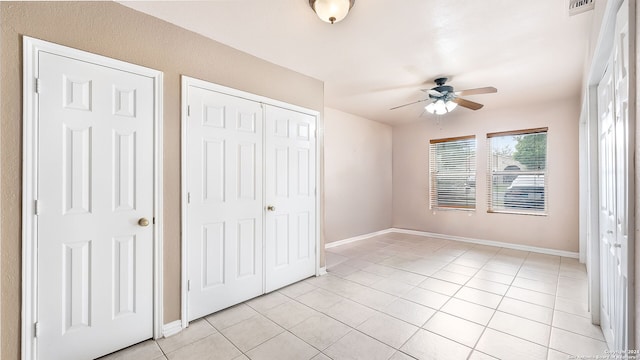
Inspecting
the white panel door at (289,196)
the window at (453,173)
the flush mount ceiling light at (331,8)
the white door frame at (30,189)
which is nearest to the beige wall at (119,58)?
the white door frame at (30,189)

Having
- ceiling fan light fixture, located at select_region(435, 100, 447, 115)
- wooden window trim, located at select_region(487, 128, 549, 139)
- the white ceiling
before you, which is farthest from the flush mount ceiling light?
wooden window trim, located at select_region(487, 128, 549, 139)

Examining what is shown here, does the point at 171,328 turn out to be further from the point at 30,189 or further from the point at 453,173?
the point at 453,173

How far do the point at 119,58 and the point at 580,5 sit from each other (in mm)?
3362

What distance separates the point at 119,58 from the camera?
6.61 ft

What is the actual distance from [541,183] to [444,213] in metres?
1.71

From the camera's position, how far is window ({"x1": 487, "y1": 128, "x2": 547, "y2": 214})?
4668mm

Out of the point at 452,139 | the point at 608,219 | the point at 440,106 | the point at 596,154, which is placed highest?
the point at 440,106

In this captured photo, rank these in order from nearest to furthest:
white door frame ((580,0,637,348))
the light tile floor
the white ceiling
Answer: white door frame ((580,0,637,348)) → the light tile floor → the white ceiling

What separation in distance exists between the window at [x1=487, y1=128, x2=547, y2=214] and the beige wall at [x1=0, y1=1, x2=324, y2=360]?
430 cm

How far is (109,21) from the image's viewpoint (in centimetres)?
199

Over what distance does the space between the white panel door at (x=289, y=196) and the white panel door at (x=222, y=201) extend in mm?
142

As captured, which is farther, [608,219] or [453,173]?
[453,173]

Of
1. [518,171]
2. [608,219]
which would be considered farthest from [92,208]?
[518,171]

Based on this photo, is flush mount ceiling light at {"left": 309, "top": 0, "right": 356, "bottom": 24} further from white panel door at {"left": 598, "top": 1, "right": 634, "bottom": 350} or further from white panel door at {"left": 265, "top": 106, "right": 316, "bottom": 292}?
white panel door at {"left": 598, "top": 1, "right": 634, "bottom": 350}
